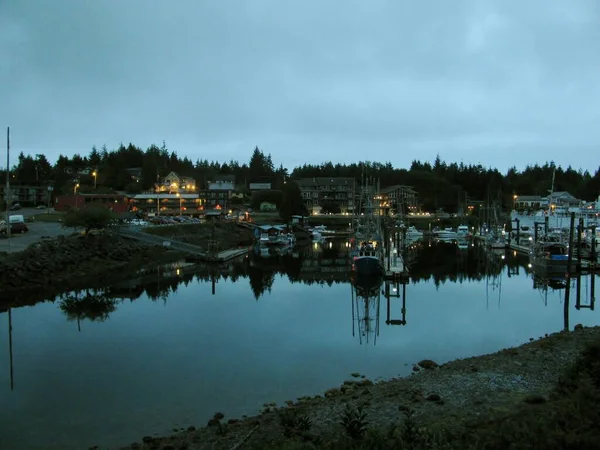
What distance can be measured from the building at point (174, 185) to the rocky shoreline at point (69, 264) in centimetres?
5865

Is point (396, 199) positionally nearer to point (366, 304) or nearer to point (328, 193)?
point (328, 193)

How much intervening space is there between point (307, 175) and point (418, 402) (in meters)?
157

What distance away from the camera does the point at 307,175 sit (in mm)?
167875

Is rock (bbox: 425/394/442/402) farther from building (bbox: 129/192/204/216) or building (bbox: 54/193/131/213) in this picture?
building (bbox: 129/192/204/216)

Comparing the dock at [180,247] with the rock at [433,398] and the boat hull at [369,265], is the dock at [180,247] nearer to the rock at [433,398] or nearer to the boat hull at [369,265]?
the boat hull at [369,265]

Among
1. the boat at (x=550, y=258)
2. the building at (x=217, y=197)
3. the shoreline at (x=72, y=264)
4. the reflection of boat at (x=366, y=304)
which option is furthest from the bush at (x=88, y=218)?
the building at (x=217, y=197)

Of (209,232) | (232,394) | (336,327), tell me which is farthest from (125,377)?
(209,232)

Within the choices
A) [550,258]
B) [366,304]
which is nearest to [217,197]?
[550,258]

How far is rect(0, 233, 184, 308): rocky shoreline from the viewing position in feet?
98.8

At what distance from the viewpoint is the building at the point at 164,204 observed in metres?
94.1

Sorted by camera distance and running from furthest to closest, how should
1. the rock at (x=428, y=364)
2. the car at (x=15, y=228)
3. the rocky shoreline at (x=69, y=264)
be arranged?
the car at (x=15, y=228), the rocky shoreline at (x=69, y=264), the rock at (x=428, y=364)

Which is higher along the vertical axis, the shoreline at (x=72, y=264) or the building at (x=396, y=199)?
the building at (x=396, y=199)

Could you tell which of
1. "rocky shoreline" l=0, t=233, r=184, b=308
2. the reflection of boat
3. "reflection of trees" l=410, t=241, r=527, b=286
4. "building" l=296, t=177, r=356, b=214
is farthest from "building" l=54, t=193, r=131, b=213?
the reflection of boat

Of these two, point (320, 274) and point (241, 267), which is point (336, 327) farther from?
point (241, 267)
